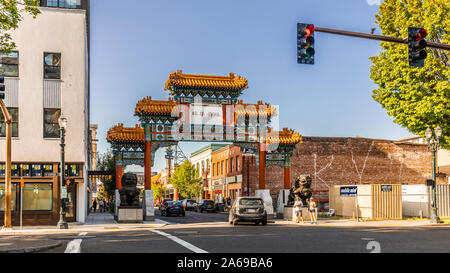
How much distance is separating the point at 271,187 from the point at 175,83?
74.1ft

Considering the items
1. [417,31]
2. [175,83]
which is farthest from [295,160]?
[417,31]

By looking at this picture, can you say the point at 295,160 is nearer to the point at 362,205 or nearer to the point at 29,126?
the point at 362,205

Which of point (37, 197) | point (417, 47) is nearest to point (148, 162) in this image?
point (37, 197)

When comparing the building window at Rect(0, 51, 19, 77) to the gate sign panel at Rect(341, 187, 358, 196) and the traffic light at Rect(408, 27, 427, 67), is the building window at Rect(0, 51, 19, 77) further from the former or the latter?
the traffic light at Rect(408, 27, 427, 67)

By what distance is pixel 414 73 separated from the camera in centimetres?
2930

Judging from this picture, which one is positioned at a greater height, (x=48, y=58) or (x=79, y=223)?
(x=48, y=58)

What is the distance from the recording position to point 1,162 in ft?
93.5

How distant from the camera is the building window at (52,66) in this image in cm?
2956

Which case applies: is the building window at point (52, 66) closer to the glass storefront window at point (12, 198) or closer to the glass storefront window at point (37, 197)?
the glass storefront window at point (37, 197)

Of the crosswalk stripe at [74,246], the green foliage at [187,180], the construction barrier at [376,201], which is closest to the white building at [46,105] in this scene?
the crosswalk stripe at [74,246]

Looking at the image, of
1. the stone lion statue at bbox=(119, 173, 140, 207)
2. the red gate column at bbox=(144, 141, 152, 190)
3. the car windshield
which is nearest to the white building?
the stone lion statue at bbox=(119, 173, 140, 207)

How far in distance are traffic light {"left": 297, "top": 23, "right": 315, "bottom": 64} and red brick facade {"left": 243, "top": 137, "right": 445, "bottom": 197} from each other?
40.3 meters

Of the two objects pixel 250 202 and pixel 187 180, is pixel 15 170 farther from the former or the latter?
pixel 187 180
